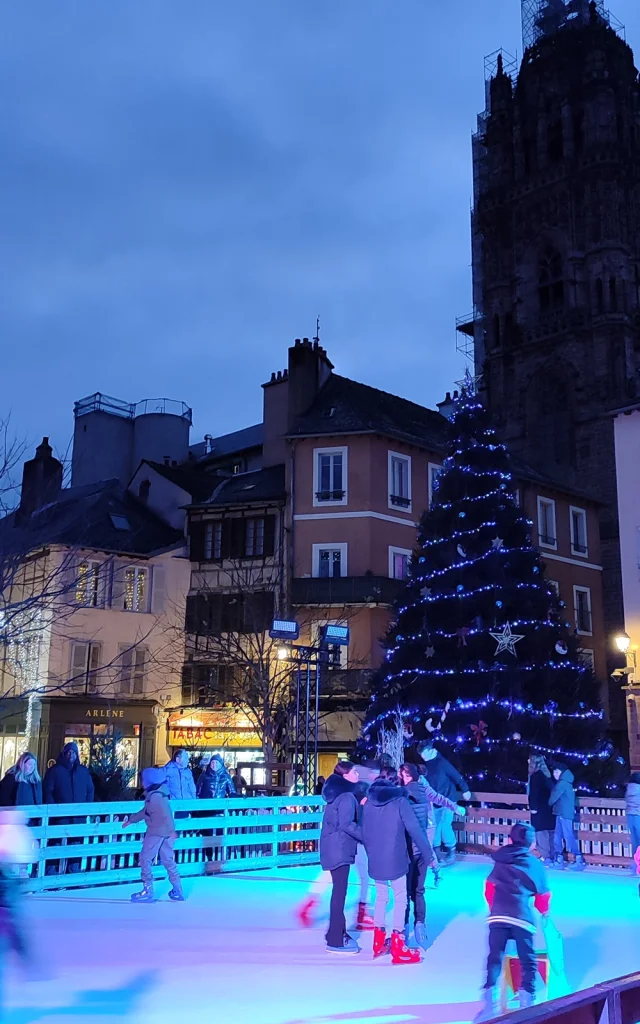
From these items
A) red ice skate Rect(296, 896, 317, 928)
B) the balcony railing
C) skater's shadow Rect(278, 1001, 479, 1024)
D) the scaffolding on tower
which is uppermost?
the scaffolding on tower

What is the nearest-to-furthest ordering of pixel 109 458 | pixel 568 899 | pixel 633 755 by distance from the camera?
pixel 568 899 → pixel 633 755 → pixel 109 458

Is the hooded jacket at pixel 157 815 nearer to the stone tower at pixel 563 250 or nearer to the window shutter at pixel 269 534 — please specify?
the window shutter at pixel 269 534

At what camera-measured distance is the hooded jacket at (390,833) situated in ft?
27.6

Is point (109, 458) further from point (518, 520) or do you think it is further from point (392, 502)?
point (518, 520)

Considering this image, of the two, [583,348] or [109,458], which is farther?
[583,348]

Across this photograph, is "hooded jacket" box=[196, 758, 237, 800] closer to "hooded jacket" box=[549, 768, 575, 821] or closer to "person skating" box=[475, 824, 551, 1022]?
"hooded jacket" box=[549, 768, 575, 821]

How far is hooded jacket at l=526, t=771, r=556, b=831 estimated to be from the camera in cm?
1528

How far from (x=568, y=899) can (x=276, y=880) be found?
4.08 m

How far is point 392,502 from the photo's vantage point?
35.2m

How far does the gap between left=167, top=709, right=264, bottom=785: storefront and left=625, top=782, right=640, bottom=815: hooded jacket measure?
21.5 metres

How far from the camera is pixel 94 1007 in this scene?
23.9ft

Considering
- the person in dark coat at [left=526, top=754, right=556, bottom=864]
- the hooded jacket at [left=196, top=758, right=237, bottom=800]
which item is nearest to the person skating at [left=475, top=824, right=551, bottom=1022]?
the person in dark coat at [left=526, top=754, right=556, bottom=864]

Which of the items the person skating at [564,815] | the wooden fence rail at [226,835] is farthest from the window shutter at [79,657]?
the person skating at [564,815]

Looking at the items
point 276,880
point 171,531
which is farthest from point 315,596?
point 276,880
